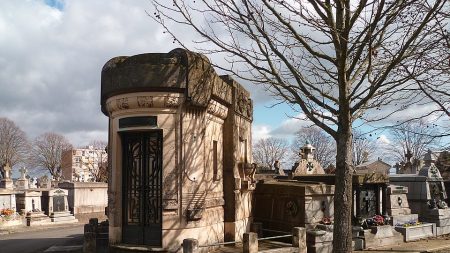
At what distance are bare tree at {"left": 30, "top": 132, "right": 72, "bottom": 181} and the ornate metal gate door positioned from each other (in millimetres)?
68681

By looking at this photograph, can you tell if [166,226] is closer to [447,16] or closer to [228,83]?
[228,83]

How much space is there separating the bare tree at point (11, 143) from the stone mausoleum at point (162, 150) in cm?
6268

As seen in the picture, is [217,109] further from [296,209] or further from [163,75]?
[296,209]

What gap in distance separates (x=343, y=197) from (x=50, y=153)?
75550 millimetres

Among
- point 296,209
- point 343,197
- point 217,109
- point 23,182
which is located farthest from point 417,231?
point 23,182

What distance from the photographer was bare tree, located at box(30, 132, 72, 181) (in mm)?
73938

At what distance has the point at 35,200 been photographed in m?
25.8

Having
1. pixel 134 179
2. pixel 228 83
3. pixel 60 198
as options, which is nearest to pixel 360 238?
pixel 228 83

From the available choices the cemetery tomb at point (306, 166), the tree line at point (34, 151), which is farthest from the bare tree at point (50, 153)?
the cemetery tomb at point (306, 166)

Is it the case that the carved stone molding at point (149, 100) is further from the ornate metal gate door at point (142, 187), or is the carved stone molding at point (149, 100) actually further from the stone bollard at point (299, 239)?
the stone bollard at point (299, 239)

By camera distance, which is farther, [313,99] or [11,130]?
[11,130]

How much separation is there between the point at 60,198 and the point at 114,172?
60.7 ft

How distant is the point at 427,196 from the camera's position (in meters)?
19.8

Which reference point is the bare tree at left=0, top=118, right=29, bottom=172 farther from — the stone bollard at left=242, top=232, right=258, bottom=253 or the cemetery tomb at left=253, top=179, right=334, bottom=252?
the stone bollard at left=242, top=232, right=258, bottom=253
